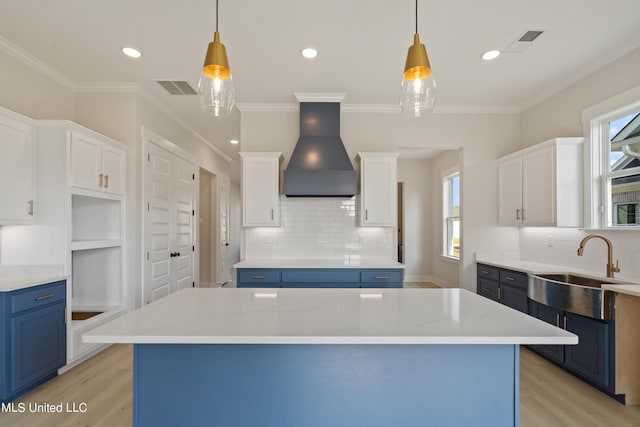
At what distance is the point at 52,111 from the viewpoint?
3.21 metres

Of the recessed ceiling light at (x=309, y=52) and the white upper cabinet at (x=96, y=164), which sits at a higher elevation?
the recessed ceiling light at (x=309, y=52)

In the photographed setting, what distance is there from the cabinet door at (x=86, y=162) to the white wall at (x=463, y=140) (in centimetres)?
161

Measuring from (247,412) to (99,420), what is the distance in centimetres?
150

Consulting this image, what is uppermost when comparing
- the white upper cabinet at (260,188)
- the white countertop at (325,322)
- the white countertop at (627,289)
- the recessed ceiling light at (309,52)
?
the recessed ceiling light at (309,52)

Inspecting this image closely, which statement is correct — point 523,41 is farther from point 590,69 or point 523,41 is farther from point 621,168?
point 621,168

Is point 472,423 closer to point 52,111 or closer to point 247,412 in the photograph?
point 247,412

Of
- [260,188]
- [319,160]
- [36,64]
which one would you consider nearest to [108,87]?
[36,64]

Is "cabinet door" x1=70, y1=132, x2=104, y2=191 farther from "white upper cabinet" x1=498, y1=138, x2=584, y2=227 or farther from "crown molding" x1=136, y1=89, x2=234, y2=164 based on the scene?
"white upper cabinet" x1=498, y1=138, x2=584, y2=227

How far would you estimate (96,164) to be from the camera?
3.02 m

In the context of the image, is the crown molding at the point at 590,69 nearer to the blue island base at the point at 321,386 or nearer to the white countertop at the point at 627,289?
the white countertop at the point at 627,289

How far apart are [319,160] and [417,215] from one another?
154 inches

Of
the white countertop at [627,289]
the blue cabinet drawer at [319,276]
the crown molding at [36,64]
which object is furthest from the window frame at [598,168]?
the crown molding at [36,64]

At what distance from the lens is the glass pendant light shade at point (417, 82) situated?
5.11ft

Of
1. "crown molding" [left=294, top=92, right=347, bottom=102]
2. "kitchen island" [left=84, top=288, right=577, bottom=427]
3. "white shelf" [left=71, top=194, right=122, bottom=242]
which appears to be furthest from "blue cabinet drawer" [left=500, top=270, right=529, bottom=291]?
"white shelf" [left=71, top=194, right=122, bottom=242]
